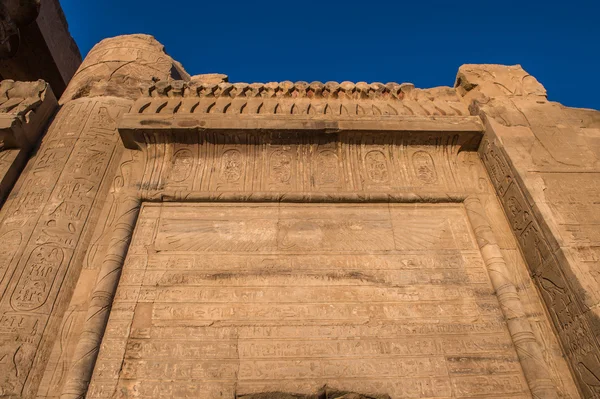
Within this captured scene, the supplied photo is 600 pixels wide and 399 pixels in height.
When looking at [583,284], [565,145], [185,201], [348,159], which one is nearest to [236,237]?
[185,201]

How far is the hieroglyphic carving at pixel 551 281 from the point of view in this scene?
302cm

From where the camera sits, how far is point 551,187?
3840mm

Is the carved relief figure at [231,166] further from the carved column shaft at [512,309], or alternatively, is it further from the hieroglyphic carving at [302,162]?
the carved column shaft at [512,309]

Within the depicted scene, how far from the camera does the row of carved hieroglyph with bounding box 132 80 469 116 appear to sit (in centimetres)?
496

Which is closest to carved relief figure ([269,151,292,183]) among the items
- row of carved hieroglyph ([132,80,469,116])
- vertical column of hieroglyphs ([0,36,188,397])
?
row of carved hieroglyph ([132,80,469,116])

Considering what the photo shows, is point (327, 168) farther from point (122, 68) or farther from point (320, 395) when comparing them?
point (122, 68)

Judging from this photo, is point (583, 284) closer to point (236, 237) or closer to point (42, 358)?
point (236, 237)

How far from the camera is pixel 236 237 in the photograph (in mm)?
3930

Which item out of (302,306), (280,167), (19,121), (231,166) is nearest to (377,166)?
(280,167)

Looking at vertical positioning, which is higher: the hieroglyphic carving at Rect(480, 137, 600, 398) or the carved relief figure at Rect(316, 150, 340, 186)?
the carved relief figure at Rect(316, 150, 340, 186)

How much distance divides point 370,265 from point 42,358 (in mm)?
2685

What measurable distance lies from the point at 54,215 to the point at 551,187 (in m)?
4.58

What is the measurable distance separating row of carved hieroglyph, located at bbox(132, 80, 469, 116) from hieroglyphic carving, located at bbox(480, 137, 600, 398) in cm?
107

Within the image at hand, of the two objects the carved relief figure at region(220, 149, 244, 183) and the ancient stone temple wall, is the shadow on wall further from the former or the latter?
the carved relief figure at region(220, 149, 244, 183)
